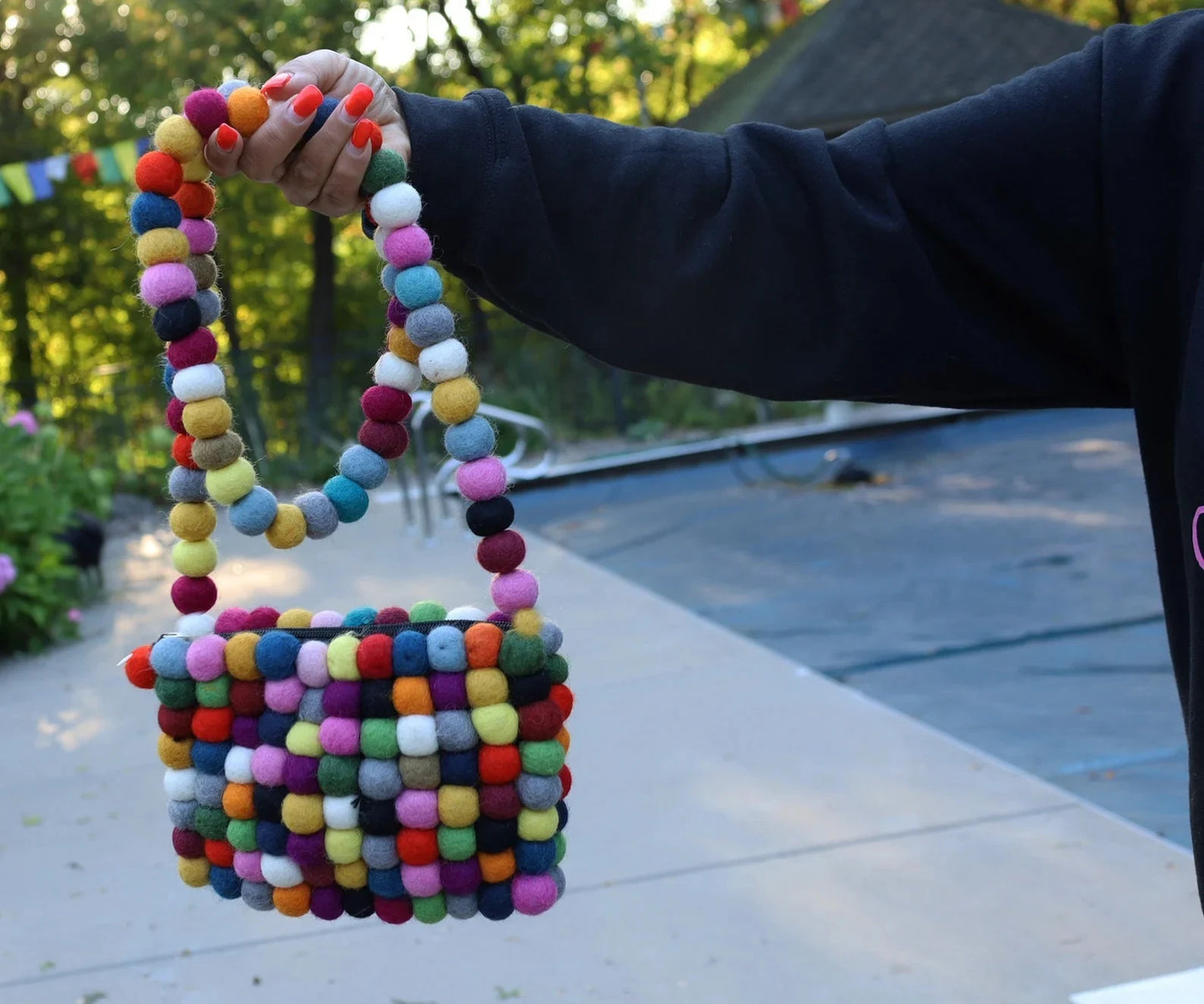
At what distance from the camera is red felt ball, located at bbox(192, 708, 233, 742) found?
4.33 ft

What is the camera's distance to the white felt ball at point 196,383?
1284mm

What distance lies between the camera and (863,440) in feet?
36.7

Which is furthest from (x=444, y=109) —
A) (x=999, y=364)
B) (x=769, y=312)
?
(x=999, y=364)

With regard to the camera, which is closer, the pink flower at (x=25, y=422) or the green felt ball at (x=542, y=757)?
the green felt ball at (x=542, y=757)

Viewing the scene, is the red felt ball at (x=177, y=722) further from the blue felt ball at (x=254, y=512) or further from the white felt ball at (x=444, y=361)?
the white felt ball at (x=444, y=361)

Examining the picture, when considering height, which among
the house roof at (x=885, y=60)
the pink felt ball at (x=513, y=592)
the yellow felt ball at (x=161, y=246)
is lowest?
the pink felt ball at (x=513, y=592)

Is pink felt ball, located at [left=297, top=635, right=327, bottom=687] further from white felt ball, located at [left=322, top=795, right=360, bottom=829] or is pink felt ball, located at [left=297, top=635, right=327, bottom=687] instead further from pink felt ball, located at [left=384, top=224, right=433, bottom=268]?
pink felt ball, located at [left=384, top=224, right=433, bottom=268]

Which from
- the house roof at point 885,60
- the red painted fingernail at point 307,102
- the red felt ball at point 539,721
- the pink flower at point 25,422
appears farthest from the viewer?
the house roof at point 885,60

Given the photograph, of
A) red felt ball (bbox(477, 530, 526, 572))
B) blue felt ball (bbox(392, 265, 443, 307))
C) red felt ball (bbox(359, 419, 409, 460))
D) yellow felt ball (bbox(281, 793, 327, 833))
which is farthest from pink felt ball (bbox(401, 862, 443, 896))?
blue felt ball (bbox(392, 265, 443, 307))

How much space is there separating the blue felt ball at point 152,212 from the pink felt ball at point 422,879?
67 cm

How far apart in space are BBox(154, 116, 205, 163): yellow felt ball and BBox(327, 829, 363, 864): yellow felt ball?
0.67m

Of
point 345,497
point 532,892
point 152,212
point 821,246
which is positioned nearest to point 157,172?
point 152,212

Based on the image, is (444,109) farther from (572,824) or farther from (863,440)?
(863,440)

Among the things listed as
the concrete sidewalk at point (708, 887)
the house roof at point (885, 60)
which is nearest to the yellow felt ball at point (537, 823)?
the concrete sidewalk at point (708, 887)
